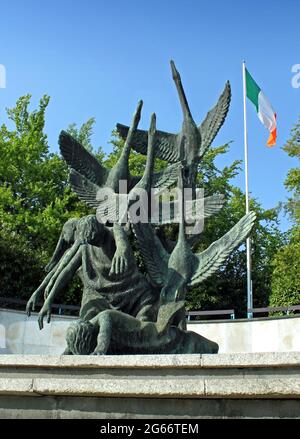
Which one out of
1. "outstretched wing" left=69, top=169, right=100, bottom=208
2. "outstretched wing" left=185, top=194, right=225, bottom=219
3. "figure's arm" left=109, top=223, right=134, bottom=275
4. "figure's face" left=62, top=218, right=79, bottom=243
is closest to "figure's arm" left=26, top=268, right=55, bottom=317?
"figure's face" left=62, top=218, right=79, bottom=243

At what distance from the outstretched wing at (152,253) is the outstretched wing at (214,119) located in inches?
115

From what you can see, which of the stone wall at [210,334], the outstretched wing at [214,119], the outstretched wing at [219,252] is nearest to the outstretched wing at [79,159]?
the outstretched wing at [214,119]

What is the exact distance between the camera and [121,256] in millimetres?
7539

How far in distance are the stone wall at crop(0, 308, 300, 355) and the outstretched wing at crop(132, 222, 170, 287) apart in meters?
8.63

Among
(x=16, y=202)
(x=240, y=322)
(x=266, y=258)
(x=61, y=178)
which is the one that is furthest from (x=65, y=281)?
(x=266, y=258)

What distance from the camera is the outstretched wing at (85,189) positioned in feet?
31.3

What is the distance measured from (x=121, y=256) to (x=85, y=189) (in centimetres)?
238

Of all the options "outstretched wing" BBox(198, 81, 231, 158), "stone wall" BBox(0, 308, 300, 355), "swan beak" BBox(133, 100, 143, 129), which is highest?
"outstretched wing" BBox(198, 81, 231, 158)

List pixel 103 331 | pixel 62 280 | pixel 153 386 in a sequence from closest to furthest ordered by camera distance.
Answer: pixel 153 386, pixel 103 331, pixel 62 280

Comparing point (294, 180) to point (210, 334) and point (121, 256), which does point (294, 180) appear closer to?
point (210, 334)

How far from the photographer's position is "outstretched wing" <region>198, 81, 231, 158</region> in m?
11.1

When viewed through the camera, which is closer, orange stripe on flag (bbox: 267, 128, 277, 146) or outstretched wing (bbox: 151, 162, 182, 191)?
outstretched wing (bbox: 151, 162, 182, 191)

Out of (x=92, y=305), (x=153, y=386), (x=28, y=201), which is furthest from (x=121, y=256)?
(x=28, y=201)

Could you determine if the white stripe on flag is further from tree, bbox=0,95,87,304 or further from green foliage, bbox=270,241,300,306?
tree, bbox=0,95,87,304
